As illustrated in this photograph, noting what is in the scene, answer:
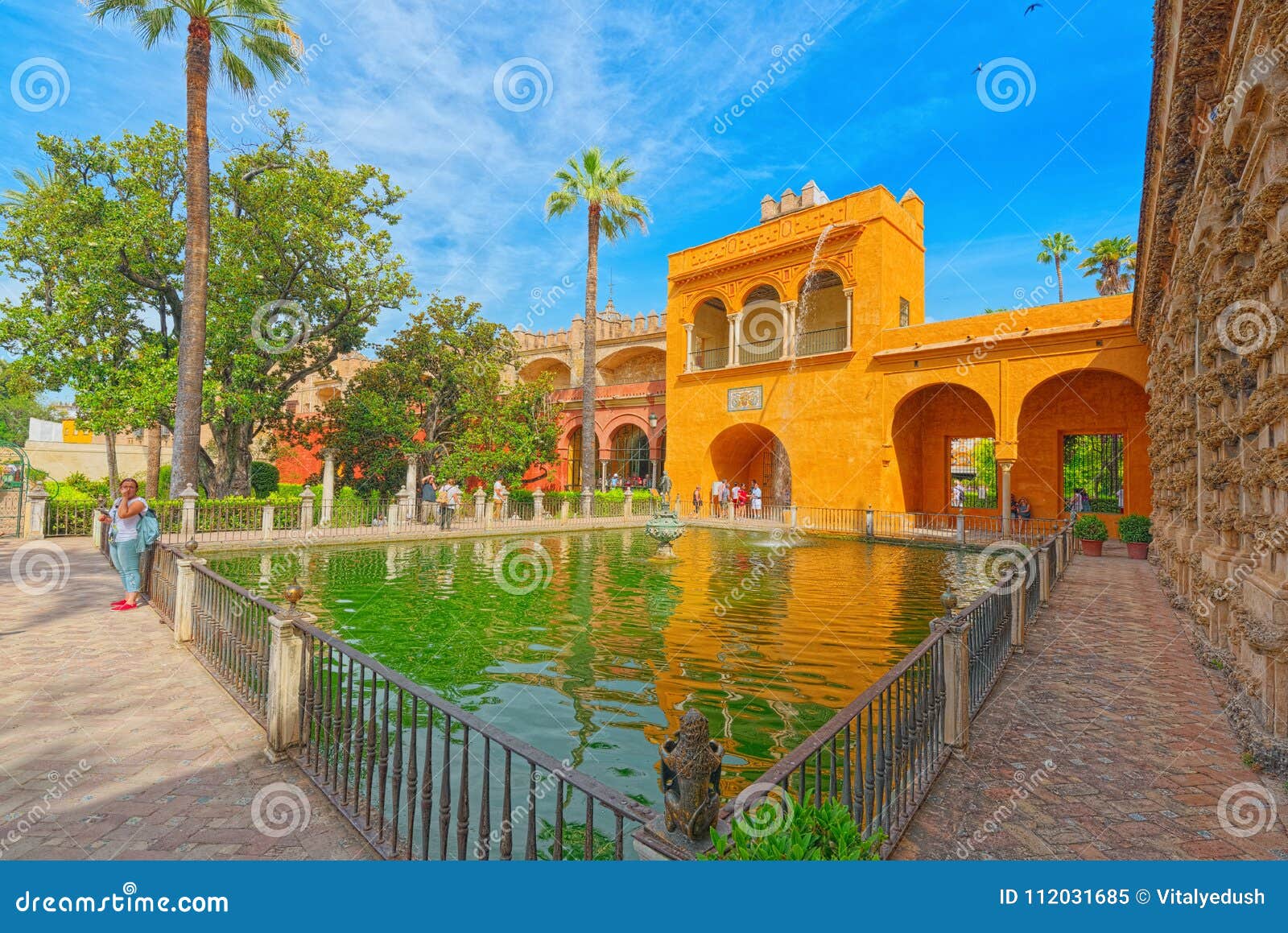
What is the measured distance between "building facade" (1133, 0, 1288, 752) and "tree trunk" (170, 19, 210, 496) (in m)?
18.6

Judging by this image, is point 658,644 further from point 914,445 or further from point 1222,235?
point 914,445

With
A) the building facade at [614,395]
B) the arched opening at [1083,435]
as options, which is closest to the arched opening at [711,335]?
the building facade at [614,395]

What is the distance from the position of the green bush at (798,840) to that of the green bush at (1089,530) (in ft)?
60.3

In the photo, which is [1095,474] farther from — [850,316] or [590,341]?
[590,341]

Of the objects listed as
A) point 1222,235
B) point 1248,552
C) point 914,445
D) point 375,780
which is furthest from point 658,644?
point 914,445

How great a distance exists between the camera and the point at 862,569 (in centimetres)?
1372

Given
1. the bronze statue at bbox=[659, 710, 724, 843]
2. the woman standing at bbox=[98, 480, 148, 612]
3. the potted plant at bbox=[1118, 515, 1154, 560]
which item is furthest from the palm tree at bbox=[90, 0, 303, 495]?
the potted plant at bbox=[1118, 515, 1154, 560]

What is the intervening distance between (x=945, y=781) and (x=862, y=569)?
10.0 metres

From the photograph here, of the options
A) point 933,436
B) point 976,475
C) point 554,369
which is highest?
point 554,369

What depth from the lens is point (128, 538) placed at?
27.0 feet

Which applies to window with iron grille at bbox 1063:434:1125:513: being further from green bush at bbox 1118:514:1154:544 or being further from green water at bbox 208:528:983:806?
green water at bbox 208:528:983:806

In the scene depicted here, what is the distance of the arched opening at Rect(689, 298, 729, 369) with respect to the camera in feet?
95.1

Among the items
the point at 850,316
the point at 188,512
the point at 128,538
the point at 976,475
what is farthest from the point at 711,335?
the point at 128,538

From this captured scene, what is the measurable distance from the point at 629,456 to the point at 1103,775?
3160 cm
